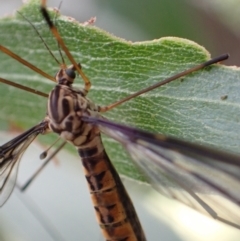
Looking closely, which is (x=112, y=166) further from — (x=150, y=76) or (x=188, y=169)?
(x=188, y=169)

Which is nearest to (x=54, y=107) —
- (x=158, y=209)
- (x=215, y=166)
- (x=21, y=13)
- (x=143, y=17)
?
(x=21, y=13)

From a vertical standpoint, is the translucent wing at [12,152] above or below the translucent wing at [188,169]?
above

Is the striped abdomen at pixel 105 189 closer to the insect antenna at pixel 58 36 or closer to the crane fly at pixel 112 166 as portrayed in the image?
the crane fly at pixel 112 166

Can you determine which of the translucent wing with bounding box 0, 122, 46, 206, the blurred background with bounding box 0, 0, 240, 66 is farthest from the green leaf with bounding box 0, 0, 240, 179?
the blurred background with bounding box 0, 0, 240, 66

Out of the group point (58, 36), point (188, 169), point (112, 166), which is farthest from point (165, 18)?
point (188, 169)

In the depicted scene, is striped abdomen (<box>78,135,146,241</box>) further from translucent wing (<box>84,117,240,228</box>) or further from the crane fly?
translucent wing (<box>84,117,240,228</box>)

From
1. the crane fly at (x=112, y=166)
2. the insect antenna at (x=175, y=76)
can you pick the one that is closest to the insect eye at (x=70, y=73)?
the crane fly at (x=112, y=166)

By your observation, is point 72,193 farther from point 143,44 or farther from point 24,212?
point 143,44

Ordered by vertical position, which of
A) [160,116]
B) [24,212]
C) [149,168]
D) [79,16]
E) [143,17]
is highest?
[79,16]
